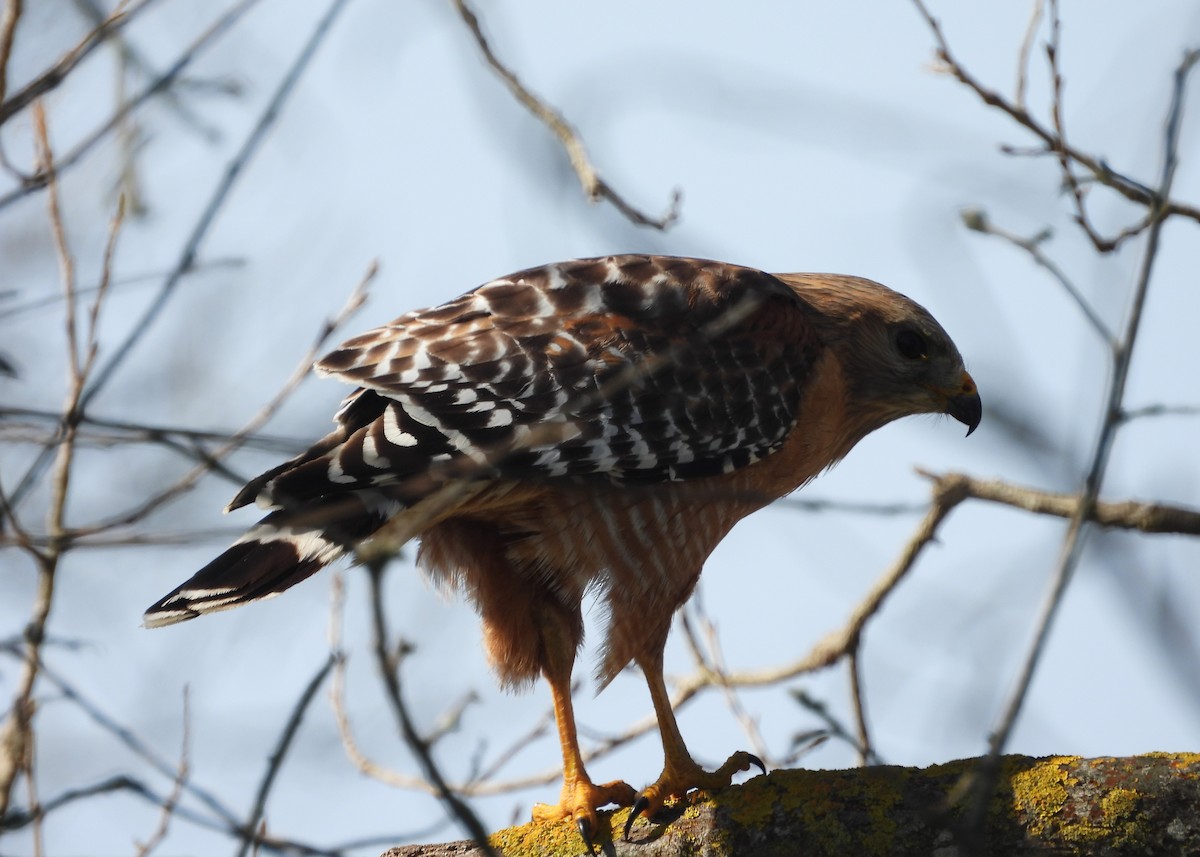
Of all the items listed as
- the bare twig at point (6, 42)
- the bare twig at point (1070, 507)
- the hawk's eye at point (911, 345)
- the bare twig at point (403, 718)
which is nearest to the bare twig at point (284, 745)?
the bare twig at point (403, 718)

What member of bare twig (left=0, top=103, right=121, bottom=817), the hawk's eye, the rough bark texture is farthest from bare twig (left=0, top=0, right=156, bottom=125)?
the hawk's eye

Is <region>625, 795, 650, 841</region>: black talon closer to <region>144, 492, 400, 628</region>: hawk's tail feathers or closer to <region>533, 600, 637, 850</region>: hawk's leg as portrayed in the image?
<region>533, 600, 637, 850</region>: hawk's leg

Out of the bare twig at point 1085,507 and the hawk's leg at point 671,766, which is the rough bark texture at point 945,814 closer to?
the hawk's leg at point 671,766

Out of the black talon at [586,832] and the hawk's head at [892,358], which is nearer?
the black talon at [586,832]

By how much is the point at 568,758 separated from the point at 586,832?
1.70 ft

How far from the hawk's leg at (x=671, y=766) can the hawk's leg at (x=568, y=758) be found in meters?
0.13

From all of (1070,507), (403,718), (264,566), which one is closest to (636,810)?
(264,566)

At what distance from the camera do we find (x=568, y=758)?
425cm

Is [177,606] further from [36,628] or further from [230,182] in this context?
[230,182]

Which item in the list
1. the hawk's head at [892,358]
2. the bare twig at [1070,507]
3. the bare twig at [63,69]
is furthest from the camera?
the hawk's head at [892,358]

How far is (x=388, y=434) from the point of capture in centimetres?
405

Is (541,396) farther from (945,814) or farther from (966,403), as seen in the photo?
(966,403)

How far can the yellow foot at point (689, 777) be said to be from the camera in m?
4.02

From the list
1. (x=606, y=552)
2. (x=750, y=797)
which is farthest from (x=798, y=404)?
(x=750, y=797)
